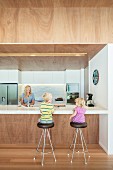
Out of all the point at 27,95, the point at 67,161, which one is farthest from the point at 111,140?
the point at 27,95

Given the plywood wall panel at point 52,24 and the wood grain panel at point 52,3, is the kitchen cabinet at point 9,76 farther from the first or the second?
the wood grain panel at point 52,3

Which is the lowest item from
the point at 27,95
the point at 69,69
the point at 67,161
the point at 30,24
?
the point at 67,161

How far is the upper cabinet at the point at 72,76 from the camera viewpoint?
7766 mm

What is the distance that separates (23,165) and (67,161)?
A: 0.75 metres

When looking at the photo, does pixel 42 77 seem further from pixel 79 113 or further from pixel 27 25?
pixel 79 113

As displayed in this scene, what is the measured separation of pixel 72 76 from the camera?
25.5 ft

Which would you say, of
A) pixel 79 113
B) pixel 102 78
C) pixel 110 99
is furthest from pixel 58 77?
pixel 79 113

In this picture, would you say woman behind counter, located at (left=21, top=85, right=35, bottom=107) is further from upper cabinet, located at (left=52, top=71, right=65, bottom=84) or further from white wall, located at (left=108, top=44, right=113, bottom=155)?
upper cabinet, located at (left=52, top=71, right=65, bottom=84)

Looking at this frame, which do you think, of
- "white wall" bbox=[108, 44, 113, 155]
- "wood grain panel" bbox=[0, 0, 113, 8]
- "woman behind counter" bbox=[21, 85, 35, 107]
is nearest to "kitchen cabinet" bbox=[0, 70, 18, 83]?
"woman behind counter" bbox=[21, 85, 35, 107]

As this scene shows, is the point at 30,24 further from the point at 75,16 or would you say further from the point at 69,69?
the point at 69,69

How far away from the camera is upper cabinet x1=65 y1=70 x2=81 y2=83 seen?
7.77 m

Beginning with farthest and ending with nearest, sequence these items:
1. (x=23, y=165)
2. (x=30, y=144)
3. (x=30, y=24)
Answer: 1. (x=30, y=144)
2. (x=30, y=24)
3. (x=23, y=165)

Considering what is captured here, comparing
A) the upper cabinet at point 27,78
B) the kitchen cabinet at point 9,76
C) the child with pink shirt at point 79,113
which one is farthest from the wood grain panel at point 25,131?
the upper cabinet at point 27,78

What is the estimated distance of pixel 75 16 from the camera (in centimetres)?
395
